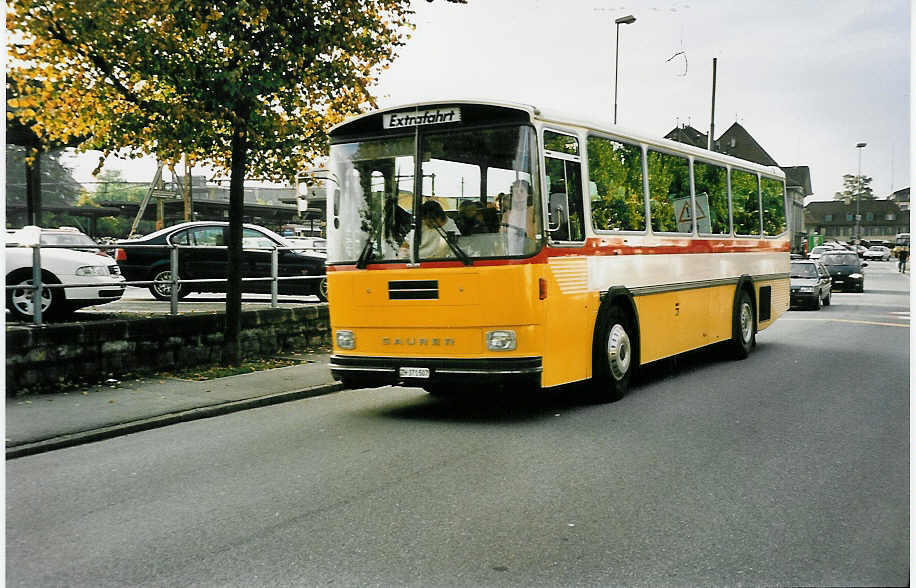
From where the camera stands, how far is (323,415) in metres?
9.02

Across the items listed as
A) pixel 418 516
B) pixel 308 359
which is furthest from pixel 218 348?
pixel 418 516

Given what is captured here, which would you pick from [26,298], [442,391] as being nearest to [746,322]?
[442,391]

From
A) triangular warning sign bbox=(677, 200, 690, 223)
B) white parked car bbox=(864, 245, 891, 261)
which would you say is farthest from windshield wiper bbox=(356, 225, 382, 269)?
white parked car bbox=(864, 245, 891, 261)

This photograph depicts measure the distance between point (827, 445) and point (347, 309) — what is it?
15.0 ft

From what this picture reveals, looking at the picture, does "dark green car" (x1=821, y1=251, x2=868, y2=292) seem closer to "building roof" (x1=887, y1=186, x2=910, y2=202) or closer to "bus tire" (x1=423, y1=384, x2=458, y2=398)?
"bus tire" (x1=423, y1=384, x2=458, y2=398)

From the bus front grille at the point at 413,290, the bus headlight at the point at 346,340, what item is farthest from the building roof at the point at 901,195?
the bus headlight at the point at 346,340

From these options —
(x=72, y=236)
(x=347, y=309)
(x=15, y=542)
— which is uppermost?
(x=72, y=236)

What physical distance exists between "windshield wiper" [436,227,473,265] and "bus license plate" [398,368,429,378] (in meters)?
1.09

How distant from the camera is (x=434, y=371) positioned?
838cm

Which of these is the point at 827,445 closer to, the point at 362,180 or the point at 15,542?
the point at 362,180

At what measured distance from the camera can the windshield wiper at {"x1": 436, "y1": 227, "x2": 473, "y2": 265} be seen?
8.27 meters

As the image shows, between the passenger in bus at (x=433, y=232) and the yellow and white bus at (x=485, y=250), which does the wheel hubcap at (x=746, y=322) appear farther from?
the passenger in bus at (x=433, y=232)

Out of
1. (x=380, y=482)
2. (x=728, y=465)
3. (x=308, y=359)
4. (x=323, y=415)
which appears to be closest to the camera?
(x=380, y=482)

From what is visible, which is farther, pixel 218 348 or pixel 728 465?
pixel 218 348
